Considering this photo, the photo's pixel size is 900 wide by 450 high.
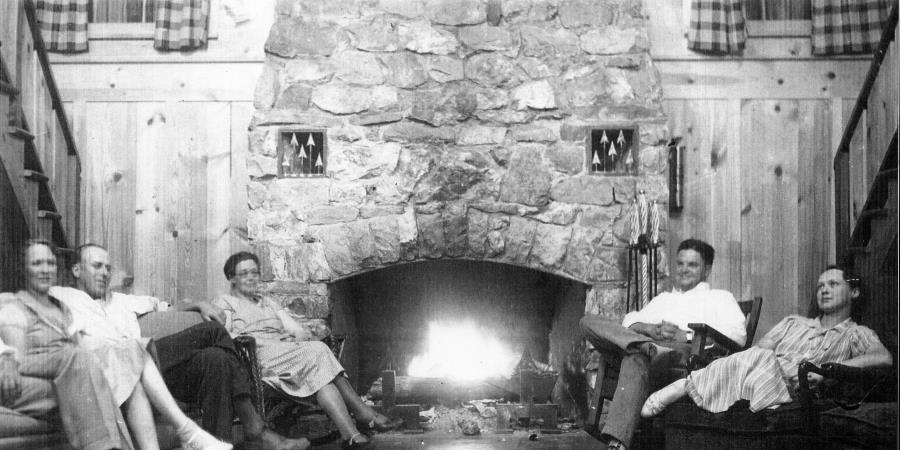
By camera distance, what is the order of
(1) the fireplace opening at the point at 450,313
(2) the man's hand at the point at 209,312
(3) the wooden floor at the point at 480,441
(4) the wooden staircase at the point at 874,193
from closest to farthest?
(2) the man's hand at the point at 209,312 < (3) the wooden floor at the point at 480,441 < (4) the wooden staircase at the point at 874,193 < (1) the fireplace opening at the point at 450,313

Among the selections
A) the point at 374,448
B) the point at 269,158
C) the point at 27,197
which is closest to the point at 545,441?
the point at 374,448

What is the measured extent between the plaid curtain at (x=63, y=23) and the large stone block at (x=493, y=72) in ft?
7.92

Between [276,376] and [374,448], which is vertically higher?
[276,376]

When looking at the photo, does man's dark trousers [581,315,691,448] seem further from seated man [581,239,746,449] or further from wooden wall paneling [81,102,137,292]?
wooden wall paneling [81,102,137,292]

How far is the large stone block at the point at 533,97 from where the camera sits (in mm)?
5383

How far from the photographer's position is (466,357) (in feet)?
19.6

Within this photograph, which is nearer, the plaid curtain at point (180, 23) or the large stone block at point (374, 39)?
the large stone block at point (374, 39)

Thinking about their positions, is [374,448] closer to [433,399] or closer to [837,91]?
[433,399]

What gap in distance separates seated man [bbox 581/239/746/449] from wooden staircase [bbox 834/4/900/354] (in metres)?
0.71

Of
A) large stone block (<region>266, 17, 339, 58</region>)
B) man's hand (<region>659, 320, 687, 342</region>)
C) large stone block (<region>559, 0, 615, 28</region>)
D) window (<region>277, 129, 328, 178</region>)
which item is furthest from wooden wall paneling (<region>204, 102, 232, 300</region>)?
man's hand (<region>659, 320, 687, 342</region>)

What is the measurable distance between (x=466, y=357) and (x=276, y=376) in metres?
1.64

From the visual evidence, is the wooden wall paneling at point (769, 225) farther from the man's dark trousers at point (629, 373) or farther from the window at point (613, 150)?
the man's dark trousers at point (629, 373)

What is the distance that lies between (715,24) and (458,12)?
5.27 ft

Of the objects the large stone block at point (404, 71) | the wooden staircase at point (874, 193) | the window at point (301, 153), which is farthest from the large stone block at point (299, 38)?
the wooden staircase at point (874, 193)
